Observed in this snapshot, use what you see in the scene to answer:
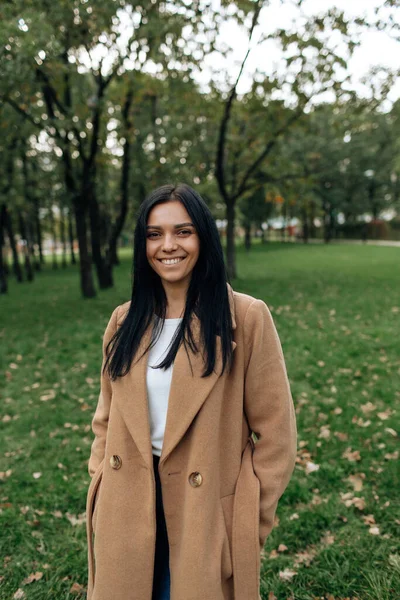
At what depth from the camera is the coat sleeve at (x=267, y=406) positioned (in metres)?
1.84

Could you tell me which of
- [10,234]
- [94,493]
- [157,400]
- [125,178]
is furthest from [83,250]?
[157,400]

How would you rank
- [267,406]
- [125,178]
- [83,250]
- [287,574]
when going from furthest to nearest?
[125,178]
[83,250]
[287,574]
[267,406]

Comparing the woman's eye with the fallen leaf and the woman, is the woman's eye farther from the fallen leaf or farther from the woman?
the fallen leaf

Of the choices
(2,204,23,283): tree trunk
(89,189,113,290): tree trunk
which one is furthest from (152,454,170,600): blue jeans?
(2,204,23,283): tree trunk

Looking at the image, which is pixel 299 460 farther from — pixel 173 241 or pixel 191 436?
pixel 173 241

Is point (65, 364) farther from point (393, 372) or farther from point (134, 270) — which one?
point (134, 270)

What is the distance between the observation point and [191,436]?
182 cm

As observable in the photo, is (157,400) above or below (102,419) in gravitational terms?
above

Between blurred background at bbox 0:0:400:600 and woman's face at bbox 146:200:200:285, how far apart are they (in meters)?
2.34

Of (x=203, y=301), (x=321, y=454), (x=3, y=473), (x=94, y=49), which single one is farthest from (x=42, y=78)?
(x=203, y=301)

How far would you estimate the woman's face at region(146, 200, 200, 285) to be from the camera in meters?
1.91

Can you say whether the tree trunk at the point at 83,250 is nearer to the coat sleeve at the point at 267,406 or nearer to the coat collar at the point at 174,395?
the coat collar at the point at 174,395

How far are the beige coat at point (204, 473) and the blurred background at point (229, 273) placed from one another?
1611 mm

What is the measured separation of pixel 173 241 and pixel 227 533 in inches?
44.3
